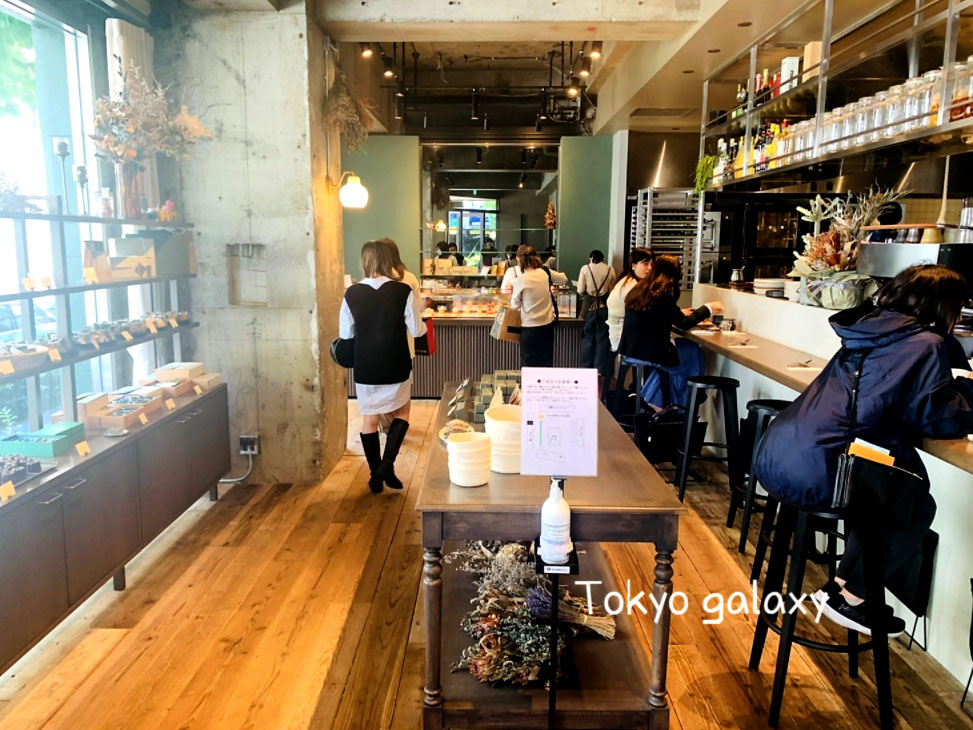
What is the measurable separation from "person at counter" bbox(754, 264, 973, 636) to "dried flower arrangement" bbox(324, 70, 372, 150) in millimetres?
3717

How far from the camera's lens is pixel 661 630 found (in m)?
2.26

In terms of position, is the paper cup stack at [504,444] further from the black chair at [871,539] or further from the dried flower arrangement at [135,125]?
the dried flower arrangement at [135,125]

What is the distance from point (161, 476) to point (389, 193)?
545 centimetres

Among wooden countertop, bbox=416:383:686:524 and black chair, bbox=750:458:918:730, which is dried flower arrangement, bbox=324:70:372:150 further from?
black chair, bbox=750:458:918:730

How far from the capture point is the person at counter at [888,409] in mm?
2303

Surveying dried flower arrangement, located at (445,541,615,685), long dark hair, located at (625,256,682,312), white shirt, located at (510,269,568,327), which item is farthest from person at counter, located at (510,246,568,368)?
dried flower arrangement, located at (445,541,615,685)

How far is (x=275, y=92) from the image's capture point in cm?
465

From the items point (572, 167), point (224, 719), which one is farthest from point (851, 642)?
point (572, 167)

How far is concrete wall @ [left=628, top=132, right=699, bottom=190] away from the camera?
8.75 metres

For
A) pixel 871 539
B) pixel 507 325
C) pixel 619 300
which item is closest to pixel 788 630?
pixel 871 539

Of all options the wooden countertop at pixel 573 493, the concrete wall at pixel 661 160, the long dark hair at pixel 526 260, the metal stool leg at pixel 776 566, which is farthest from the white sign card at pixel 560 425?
the concrete wall at pixel 661 160

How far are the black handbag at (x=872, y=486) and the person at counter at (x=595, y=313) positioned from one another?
14.8 ft

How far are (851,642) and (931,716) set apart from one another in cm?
33

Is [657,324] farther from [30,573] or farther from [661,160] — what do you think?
[661,160]
